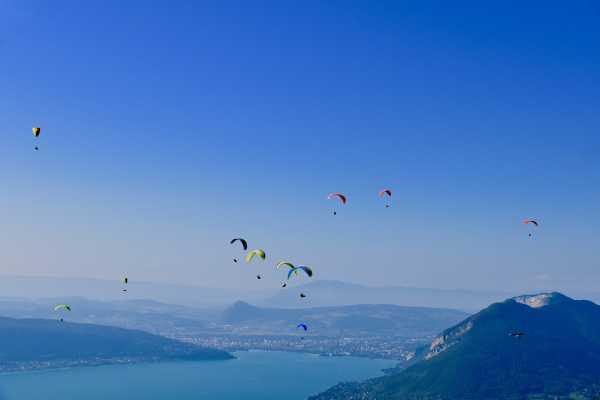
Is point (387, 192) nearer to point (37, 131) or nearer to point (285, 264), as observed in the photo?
point (285, 264)

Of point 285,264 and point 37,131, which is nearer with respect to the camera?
point 37,131

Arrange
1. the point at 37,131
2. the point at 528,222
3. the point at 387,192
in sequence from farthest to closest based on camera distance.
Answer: the point at 528,222, the point at 387,192, the point at 37,131

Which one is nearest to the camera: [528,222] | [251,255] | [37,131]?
[37,131]

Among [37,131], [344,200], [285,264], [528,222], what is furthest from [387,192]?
[37,131]

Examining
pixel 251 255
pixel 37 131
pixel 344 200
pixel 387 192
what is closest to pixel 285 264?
pixel 251 255

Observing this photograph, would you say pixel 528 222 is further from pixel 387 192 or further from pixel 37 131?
pixel 37 131

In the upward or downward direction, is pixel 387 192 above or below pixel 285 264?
above

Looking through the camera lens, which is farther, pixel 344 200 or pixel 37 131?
pixel 344 200

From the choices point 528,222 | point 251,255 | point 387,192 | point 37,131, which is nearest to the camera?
point 37,131

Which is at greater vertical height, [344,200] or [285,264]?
[344,200]
